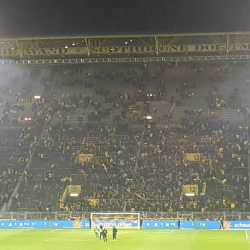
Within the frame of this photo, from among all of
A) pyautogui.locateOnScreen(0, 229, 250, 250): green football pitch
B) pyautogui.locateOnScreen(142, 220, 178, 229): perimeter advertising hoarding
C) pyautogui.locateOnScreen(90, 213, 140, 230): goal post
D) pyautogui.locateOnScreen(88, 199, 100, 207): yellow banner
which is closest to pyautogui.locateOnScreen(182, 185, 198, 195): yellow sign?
pyautogui.locateOnScreen(142, 220, 178, 229): perimeter advertising hoarding

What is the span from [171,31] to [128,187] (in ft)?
48.7

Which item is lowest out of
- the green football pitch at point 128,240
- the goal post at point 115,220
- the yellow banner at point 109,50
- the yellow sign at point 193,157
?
the green football pitch at point 128,240

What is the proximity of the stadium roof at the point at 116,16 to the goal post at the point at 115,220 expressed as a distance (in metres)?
12.4

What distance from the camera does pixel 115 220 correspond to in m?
20.4

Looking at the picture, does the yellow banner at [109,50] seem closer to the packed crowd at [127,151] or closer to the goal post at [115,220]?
the packed crowd at [127,151]

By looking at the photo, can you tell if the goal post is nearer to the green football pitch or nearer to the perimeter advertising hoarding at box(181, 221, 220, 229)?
the green football pitch

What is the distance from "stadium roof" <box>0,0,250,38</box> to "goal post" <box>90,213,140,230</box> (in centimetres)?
1245

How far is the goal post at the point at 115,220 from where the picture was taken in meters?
20.3

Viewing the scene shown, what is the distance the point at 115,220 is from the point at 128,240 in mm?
3403

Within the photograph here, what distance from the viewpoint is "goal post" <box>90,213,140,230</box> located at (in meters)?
20.3

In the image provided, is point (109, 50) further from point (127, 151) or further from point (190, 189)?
point (190, 189)

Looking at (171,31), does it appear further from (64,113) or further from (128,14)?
(64,113)

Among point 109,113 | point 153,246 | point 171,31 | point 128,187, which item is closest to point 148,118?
point 109,113

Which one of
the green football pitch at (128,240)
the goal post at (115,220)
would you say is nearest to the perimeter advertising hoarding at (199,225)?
the green football pitch at (128,240)
